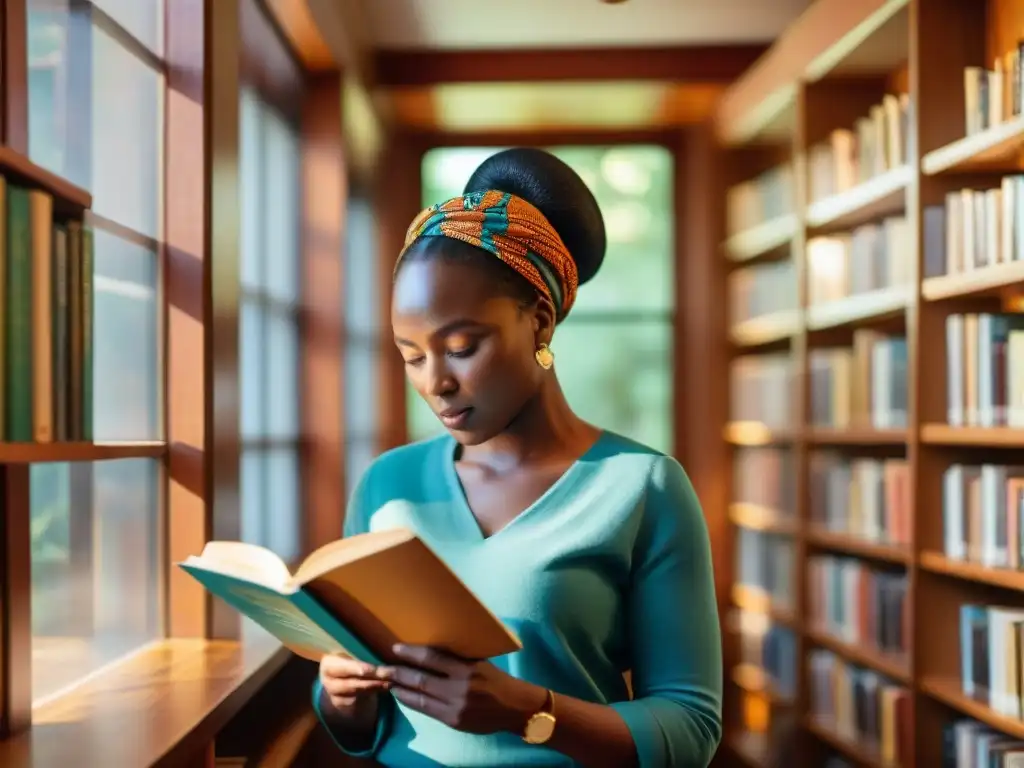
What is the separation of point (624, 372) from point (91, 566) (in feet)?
11.9

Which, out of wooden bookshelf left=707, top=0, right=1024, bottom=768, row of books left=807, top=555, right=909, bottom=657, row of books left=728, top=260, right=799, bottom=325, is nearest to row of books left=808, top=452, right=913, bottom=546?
wooden bookshelf left=707, top=0, right=1024, bottom=768

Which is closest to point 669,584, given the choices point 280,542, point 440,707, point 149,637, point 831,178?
point 440,707

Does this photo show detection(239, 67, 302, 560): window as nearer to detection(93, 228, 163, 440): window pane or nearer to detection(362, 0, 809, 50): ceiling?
detection(93, 228, 163, 440): window pane

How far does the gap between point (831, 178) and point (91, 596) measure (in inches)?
110

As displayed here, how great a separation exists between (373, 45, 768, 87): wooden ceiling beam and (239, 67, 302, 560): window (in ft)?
3.36

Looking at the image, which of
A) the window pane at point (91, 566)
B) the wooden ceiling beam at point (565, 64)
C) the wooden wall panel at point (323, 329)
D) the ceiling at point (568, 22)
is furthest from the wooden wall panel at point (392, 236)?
the window pane at point (91, 566)

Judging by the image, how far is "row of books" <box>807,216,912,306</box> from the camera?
11.6 feet

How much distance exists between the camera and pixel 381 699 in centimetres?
142

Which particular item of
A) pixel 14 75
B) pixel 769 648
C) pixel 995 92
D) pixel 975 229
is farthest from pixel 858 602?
pixel 14 75

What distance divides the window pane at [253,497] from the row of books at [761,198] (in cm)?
214

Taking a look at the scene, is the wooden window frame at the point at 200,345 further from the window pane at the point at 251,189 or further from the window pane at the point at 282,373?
the window pane at the point at 282,373

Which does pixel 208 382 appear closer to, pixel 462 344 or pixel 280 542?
pixel 462 344

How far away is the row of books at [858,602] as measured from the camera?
3482mm

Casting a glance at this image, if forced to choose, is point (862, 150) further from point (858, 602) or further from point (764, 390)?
point (858, 602)
